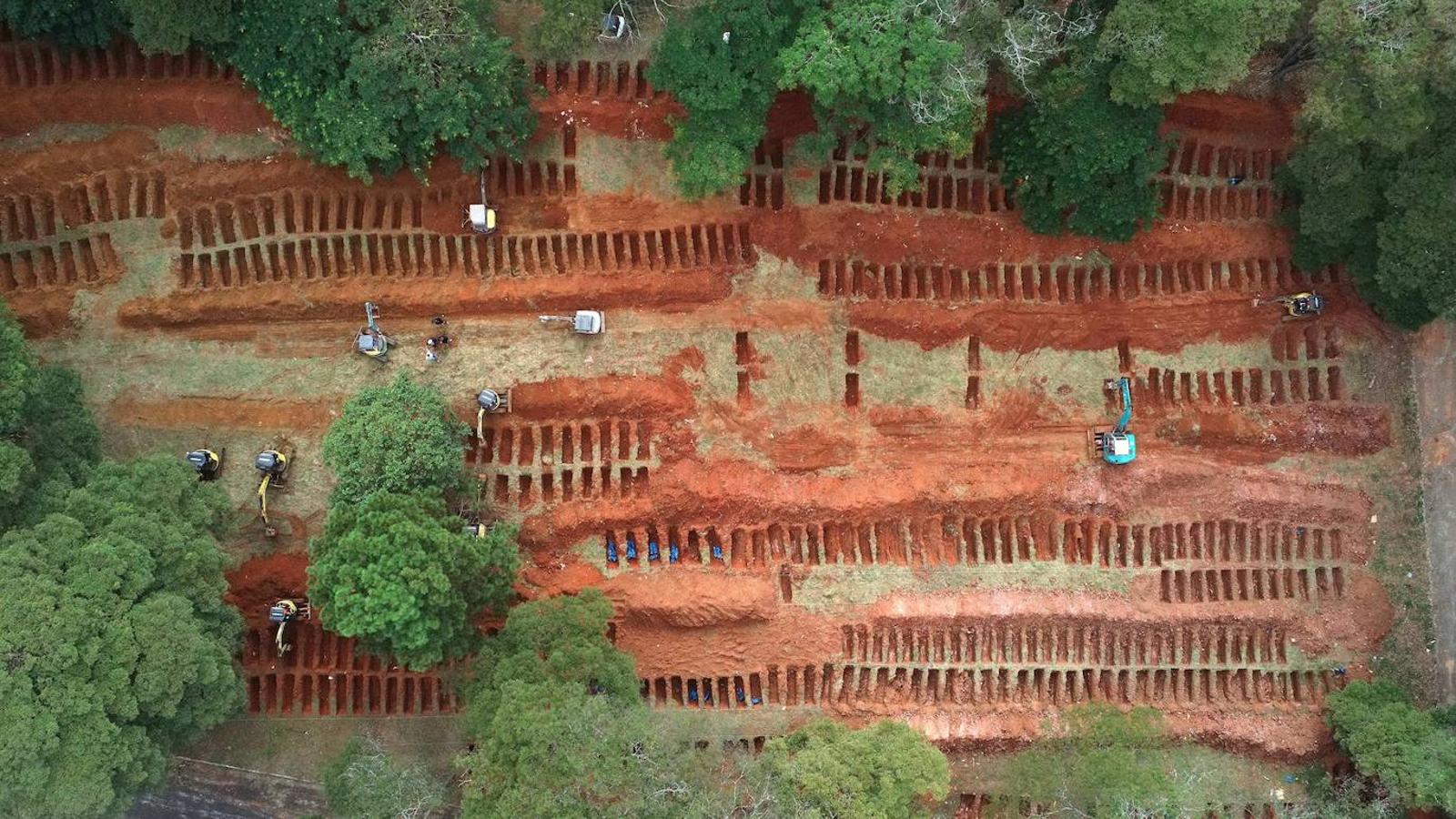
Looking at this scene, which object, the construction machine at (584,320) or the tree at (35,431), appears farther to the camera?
the construction machine at (584,320)

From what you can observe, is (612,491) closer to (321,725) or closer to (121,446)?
(321,725)

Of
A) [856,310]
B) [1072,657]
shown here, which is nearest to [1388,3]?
[856,310]

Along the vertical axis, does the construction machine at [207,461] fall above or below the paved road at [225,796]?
above

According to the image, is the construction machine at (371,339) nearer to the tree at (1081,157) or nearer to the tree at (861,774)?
the tree at (861,774)

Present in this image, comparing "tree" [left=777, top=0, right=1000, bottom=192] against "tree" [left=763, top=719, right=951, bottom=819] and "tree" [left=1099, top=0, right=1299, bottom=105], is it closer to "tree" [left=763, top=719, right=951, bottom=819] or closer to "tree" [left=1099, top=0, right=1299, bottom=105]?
"tree" [left=1099, top=0, right=1299, bottom=105]

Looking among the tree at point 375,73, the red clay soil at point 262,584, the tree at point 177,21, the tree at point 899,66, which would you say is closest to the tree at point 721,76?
the tree at point 899,66

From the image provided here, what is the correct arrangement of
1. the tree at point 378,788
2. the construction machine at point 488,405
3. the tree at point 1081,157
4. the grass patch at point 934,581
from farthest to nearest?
1. the grass patch at point 934,581
2. the construction machine at point 488,405
3. the tree at point 1081,157
4. the tree at point 378,788

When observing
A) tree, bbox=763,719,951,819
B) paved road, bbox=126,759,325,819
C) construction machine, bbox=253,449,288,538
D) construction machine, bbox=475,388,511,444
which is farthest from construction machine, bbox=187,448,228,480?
tree, bbox=763,719,951,819
